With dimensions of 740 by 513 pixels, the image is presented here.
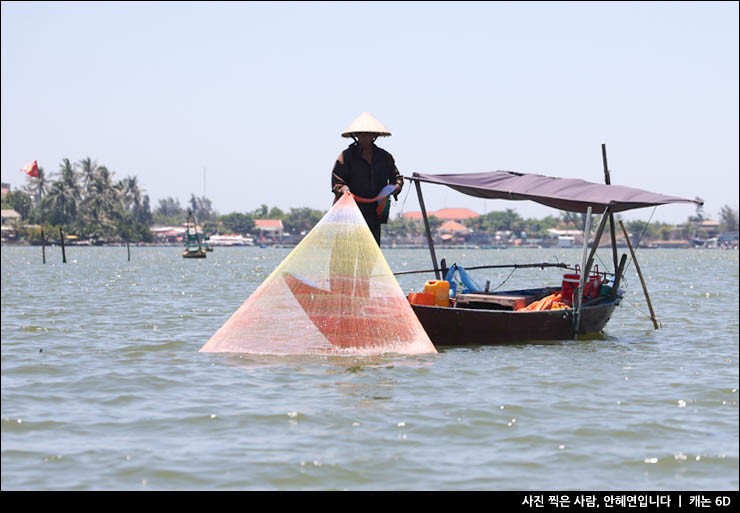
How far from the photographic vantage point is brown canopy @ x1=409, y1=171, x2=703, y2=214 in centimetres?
1549

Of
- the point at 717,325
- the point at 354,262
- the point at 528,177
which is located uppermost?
the point at 528,177

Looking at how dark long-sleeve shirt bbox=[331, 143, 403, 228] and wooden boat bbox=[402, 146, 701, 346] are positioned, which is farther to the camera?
wooden boat bbox=[402, 146, 701, 346]

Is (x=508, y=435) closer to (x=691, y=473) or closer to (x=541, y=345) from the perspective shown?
(x=691, y=473)

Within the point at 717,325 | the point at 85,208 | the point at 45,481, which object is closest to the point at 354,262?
the point at 45,481

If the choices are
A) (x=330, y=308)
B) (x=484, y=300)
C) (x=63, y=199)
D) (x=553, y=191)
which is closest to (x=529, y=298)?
(x=484, y=300)

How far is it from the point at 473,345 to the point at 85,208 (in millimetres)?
150904

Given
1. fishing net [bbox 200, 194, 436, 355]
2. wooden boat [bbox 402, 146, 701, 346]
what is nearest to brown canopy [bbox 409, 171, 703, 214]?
wooden boat [bbox 402, 146, 701, 346]

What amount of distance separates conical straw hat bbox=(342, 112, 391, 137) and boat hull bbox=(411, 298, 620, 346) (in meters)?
2.42

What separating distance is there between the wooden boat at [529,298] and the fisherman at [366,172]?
123cm

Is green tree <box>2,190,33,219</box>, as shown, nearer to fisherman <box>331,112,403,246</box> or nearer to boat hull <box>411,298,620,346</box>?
fisherman <box>331,112,403,246</box>

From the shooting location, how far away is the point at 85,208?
15875 cm

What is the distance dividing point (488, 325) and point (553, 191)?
8.30ft

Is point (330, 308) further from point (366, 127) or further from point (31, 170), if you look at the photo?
point (31, 170)

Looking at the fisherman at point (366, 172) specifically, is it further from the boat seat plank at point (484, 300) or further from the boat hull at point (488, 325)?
the boat seat plank at point (484, 300)
